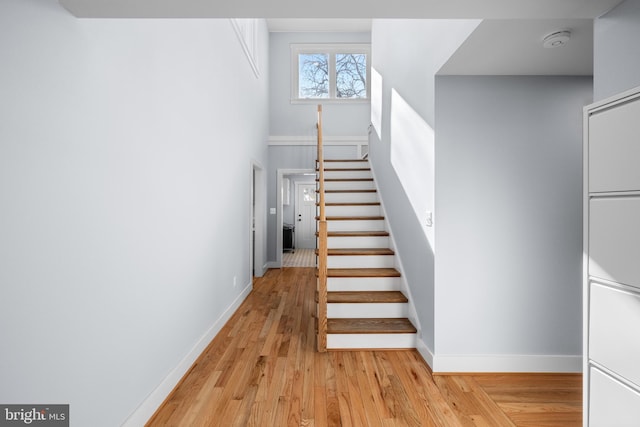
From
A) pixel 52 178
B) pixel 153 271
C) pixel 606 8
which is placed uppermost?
pixel 606 8

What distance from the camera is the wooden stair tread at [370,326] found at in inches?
112

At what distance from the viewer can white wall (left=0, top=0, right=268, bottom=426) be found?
109 centimetres

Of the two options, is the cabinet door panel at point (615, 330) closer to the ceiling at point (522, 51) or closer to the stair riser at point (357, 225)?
the ceiling at point (522, 51)

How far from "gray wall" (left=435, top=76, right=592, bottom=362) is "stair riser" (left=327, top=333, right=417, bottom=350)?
472 millimetres

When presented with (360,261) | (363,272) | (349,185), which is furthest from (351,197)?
(363,272)

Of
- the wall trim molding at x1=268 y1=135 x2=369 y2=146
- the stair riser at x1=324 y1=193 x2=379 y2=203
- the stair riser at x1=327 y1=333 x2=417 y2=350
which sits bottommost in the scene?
the stair riser at x1=327 y1=333 x2=417 y2=350

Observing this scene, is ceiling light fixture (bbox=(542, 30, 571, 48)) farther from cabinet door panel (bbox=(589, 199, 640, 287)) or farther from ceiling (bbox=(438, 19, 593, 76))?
cabinet door panel (bbox=(589, 199, 640, 287))

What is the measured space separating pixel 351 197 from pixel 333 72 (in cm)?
354

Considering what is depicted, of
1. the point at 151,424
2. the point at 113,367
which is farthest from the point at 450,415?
the point at 113,367

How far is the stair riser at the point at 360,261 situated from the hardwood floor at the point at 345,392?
892mm

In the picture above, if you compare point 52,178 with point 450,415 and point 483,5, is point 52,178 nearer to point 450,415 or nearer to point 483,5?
point 483,5

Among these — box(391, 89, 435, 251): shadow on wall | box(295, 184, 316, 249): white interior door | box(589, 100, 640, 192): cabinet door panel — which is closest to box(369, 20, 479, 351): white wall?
box(391, 89, 435, 251): shadow on wall

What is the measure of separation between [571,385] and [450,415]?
3.35ft

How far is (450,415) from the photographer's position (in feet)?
6.38
